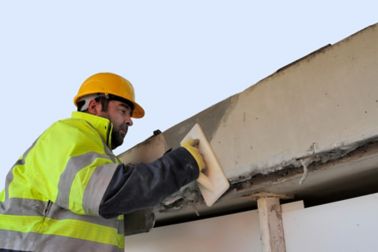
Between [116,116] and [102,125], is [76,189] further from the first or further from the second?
[116,116]

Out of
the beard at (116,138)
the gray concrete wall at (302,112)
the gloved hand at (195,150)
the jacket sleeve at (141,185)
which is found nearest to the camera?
the gray concrete wall at (302,112)

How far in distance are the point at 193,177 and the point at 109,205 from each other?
27 cm

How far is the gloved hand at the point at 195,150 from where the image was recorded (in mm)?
1250

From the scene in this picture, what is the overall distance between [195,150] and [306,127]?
37 cm

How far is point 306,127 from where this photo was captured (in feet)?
3.56

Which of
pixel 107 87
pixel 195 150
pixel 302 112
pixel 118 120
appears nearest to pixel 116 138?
pixel 118 120

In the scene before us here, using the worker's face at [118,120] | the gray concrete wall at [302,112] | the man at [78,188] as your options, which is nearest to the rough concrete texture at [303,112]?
the gray concrete wall at [302,112]

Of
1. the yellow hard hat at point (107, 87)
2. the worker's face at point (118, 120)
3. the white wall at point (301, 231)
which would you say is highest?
the yellow hard hat at point (107, 87)

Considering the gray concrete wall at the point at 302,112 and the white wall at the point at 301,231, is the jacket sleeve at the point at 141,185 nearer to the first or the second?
the gray concrete wall at the point at 302,112

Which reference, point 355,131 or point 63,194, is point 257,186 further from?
point 63,194

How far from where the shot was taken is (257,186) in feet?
4.27

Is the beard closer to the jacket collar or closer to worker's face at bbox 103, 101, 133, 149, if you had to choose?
worker's face at bbox 103, 101, 133, 149

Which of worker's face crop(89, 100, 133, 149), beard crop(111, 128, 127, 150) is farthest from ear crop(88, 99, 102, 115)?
beard crop(111, 128, 127, 150)

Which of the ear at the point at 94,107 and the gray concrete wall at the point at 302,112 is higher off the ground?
the ear at the point at 94,107
